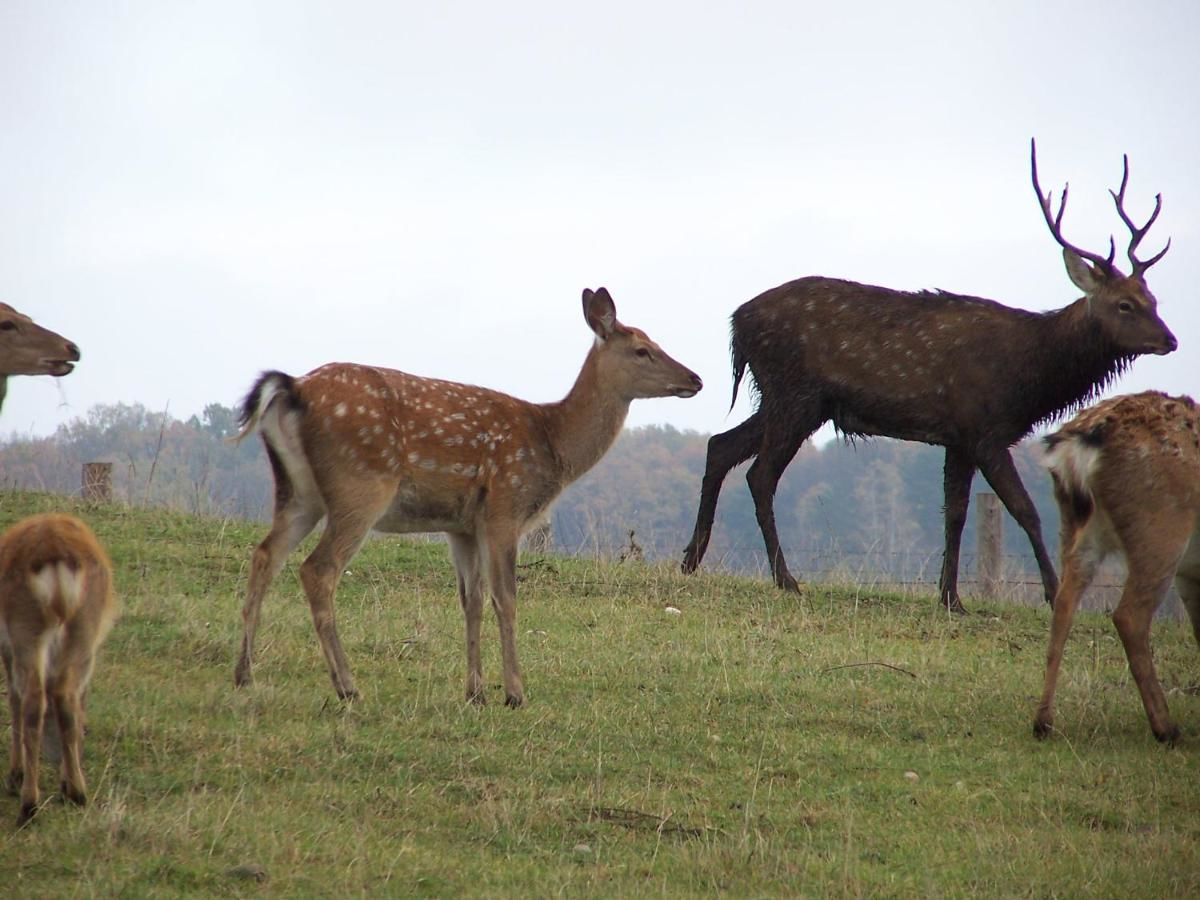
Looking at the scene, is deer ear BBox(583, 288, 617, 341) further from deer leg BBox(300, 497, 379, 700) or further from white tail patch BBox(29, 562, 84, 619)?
white tail patch BBox(29, 562, 84, 619)

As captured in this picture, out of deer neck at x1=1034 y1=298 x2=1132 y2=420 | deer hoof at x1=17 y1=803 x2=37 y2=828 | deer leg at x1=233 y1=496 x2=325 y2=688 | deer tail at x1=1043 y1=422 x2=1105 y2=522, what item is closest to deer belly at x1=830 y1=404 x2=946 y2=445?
deer neck at x1=1034 y1=298 x2=1132 y2=420

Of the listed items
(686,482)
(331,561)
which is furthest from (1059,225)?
(686,482)

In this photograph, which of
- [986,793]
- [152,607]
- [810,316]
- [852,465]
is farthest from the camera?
[852,465]

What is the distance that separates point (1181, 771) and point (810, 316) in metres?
5.58

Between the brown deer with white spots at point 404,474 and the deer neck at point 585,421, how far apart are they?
13 millimetres

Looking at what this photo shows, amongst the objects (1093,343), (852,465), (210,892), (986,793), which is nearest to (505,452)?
(986,793)

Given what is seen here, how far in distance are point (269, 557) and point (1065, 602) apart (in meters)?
3.69

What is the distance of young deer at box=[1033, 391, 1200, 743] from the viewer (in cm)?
672

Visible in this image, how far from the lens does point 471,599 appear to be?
290 inches

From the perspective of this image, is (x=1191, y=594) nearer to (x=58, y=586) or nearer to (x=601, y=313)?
(x=601, y=313)

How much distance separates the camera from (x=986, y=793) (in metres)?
5.94

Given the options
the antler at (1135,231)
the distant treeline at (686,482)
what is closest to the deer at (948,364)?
the antler at (1135,231)

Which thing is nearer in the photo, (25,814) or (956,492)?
(25,814)

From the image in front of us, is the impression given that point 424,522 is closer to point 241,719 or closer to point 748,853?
point 241,719
